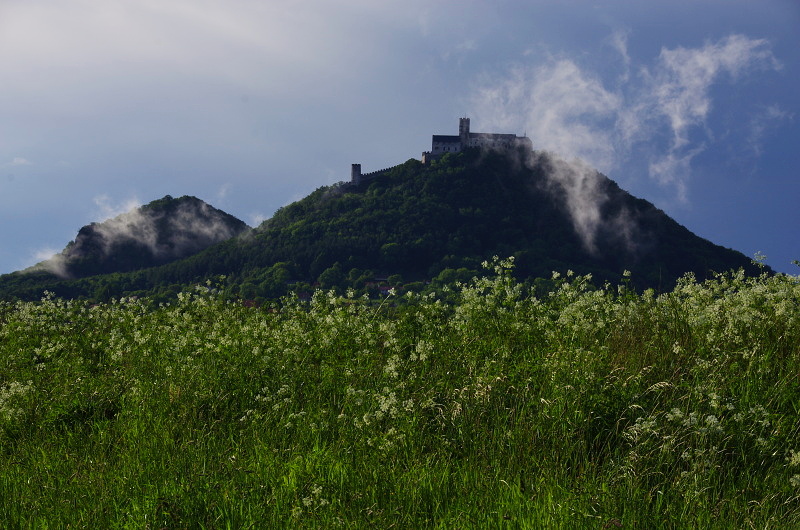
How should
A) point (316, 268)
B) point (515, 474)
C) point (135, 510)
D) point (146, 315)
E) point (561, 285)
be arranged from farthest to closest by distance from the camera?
point (316, 268)
point (146, 315)
point (561, 285)
point (515, 474)
point (135, 510)

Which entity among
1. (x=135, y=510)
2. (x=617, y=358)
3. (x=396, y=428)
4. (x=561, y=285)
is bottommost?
(x=135, y=510)

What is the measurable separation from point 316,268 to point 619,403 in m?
192

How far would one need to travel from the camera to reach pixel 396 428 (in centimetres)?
577

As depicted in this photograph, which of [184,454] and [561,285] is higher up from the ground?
[561,285]

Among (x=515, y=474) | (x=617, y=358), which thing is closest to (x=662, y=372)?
(x=617, y=358)

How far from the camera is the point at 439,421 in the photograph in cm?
604

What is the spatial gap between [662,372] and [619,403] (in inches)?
48.5

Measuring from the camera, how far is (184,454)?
586cm

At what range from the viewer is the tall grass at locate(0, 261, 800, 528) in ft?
15.4

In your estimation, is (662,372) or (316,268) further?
(316,268)

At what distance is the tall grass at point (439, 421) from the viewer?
185 inches

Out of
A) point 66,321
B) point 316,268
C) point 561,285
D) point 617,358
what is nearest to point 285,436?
point 617,358

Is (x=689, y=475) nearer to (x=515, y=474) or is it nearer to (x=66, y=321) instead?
(x=515, y=474)

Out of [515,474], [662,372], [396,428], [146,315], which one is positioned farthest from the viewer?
[146,315]
